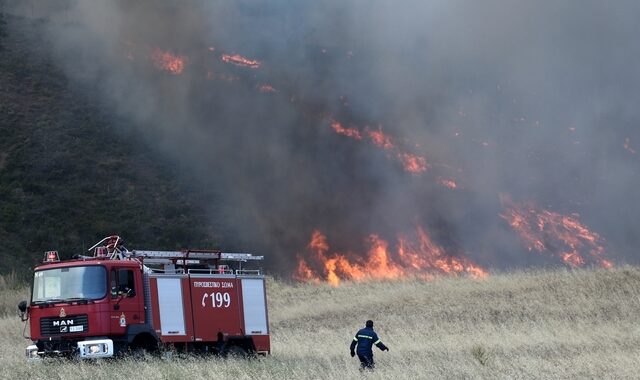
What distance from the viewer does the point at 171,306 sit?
2002 centimetres

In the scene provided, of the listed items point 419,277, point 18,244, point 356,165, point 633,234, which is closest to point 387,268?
point 419,277

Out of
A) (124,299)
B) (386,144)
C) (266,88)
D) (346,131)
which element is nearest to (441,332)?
(124,299)

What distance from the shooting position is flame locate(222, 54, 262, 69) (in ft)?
187

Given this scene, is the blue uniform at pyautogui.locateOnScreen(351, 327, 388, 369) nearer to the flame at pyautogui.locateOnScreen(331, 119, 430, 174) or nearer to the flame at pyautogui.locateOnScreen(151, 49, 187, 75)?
the flame at pyautogui.locateOnScreen(331, 119, 430, 174)

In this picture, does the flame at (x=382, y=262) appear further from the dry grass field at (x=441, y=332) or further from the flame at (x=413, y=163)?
the flame at (x=413, y=163)

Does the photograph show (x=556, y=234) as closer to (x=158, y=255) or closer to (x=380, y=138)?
(x=380, y=138)

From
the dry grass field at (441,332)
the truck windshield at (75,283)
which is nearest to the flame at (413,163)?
the dry grass field at (441,332)

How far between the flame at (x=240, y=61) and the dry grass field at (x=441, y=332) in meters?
22.6

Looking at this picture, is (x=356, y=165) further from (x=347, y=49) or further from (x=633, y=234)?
(x=633, y=234)

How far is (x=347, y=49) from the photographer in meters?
57.5

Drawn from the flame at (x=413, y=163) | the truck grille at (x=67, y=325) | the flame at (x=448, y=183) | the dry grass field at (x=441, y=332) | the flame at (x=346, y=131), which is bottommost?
the dry grass field at (x=441, y=332)

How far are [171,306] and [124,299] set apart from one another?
133 centimetres

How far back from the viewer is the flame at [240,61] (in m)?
56.9

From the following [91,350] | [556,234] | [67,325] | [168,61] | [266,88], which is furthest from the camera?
[168,61]
